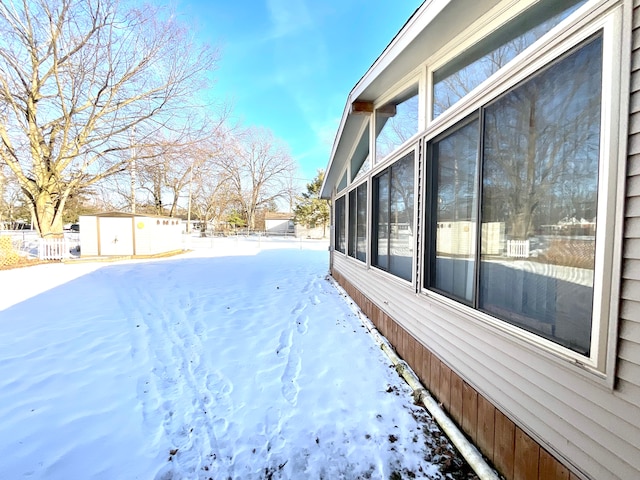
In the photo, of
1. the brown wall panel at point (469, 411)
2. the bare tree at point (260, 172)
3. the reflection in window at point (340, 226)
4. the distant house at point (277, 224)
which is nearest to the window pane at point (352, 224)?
the reflection in window at point (340, 226)

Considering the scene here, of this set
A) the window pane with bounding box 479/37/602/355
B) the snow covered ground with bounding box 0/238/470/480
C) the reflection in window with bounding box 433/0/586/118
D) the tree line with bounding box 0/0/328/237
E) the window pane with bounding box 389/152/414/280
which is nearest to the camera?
the window pane with bounding box 479/37/602/355

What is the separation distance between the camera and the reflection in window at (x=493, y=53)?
1563mm

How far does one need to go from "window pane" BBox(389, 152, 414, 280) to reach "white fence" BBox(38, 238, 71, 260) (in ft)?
41.1

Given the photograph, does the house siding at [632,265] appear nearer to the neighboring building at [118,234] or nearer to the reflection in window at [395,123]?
the reflection in window at [395,123]

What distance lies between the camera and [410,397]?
258 centimetres

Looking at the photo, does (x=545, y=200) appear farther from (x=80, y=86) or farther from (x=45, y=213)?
(x=80, y=86)

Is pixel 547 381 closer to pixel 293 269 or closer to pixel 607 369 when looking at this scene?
pixel 607 369

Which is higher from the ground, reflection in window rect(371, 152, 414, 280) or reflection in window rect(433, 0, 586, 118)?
reflection in window rect(433, 0, 586, 118)

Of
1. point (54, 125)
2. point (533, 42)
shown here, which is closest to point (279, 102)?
point (54, 125)

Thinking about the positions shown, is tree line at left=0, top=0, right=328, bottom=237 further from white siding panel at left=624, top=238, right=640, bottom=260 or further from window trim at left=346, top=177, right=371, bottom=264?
white siding panel at left=624, top=238, right=640, bottom=260

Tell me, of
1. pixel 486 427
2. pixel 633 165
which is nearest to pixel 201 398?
pixel 486 427

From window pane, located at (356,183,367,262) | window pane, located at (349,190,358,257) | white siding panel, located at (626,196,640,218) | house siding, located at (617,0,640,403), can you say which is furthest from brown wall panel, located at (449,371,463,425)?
window pane, located at (349,190,358,257)

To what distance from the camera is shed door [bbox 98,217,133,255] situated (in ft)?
36.9

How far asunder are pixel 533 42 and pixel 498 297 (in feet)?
4.77
